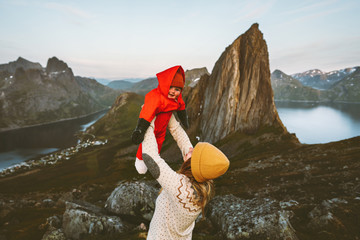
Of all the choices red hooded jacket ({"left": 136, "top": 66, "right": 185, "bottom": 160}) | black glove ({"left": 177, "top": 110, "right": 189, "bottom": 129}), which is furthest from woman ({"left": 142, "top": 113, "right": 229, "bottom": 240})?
black glove ({"left": 177, "top": 110, "right": 189, "bottom": 129})

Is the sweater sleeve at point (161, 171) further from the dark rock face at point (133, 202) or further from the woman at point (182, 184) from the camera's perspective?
the dark rock face at point (133, 202)

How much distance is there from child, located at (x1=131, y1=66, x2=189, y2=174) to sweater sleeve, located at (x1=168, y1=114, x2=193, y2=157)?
0.17 meters

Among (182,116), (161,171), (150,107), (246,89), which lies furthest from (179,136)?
(246,89)

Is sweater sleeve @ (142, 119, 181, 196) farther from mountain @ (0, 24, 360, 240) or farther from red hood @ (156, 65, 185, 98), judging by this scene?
mountain @ (0, 24, 360, 240)

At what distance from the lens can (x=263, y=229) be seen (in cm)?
865

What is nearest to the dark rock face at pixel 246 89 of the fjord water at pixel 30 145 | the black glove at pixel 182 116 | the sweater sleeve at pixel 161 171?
the black glove at pixel 182 116

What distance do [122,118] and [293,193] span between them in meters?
138

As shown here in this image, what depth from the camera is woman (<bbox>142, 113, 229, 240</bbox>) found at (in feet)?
8.19

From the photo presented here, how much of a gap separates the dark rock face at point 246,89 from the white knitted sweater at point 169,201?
5561cm

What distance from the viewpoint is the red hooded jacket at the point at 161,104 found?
3080mm

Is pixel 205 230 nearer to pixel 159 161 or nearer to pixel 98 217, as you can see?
pixel 98 217

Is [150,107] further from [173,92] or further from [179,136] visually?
[179,136]


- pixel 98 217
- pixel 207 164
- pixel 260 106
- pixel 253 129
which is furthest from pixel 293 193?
pixel 260 106

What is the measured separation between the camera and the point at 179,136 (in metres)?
3.70
